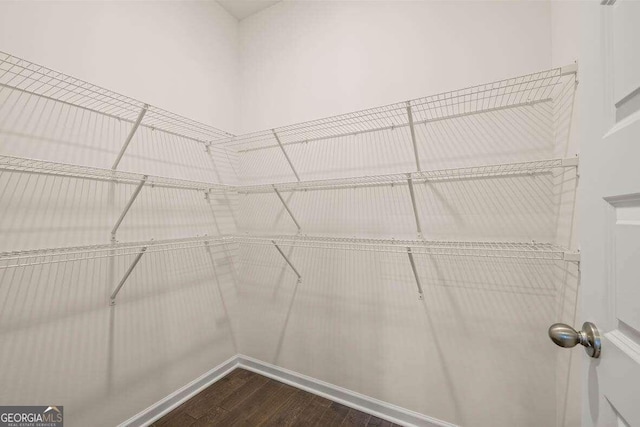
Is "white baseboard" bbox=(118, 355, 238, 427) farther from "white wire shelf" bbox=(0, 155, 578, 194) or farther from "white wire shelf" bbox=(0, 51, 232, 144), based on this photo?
"white wire shelf" bbox=(0, 51, 232, 144)

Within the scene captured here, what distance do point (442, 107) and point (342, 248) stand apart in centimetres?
98

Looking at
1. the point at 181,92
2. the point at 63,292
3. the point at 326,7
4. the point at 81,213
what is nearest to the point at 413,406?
the point at 63,292

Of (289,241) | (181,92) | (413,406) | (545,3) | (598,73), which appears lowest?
(413,406)

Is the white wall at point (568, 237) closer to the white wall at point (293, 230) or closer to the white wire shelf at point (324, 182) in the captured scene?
the white wall at point (293, 230)

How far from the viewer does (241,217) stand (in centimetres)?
221

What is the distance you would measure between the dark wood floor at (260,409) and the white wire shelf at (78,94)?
5.92ft

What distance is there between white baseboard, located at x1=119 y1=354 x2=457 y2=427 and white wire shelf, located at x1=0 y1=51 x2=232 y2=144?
5.71 feet

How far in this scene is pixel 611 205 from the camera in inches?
19.2

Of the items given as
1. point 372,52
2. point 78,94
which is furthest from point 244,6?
point 78,94

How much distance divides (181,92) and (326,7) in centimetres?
118

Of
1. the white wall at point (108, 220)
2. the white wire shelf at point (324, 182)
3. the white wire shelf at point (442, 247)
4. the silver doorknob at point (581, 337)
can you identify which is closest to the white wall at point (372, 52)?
the white wall at point (108, 220)

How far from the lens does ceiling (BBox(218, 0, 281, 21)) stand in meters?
2.05

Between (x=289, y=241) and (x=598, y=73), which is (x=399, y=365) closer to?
(x=289, y=241)

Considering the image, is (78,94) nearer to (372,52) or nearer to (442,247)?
(372,52)
